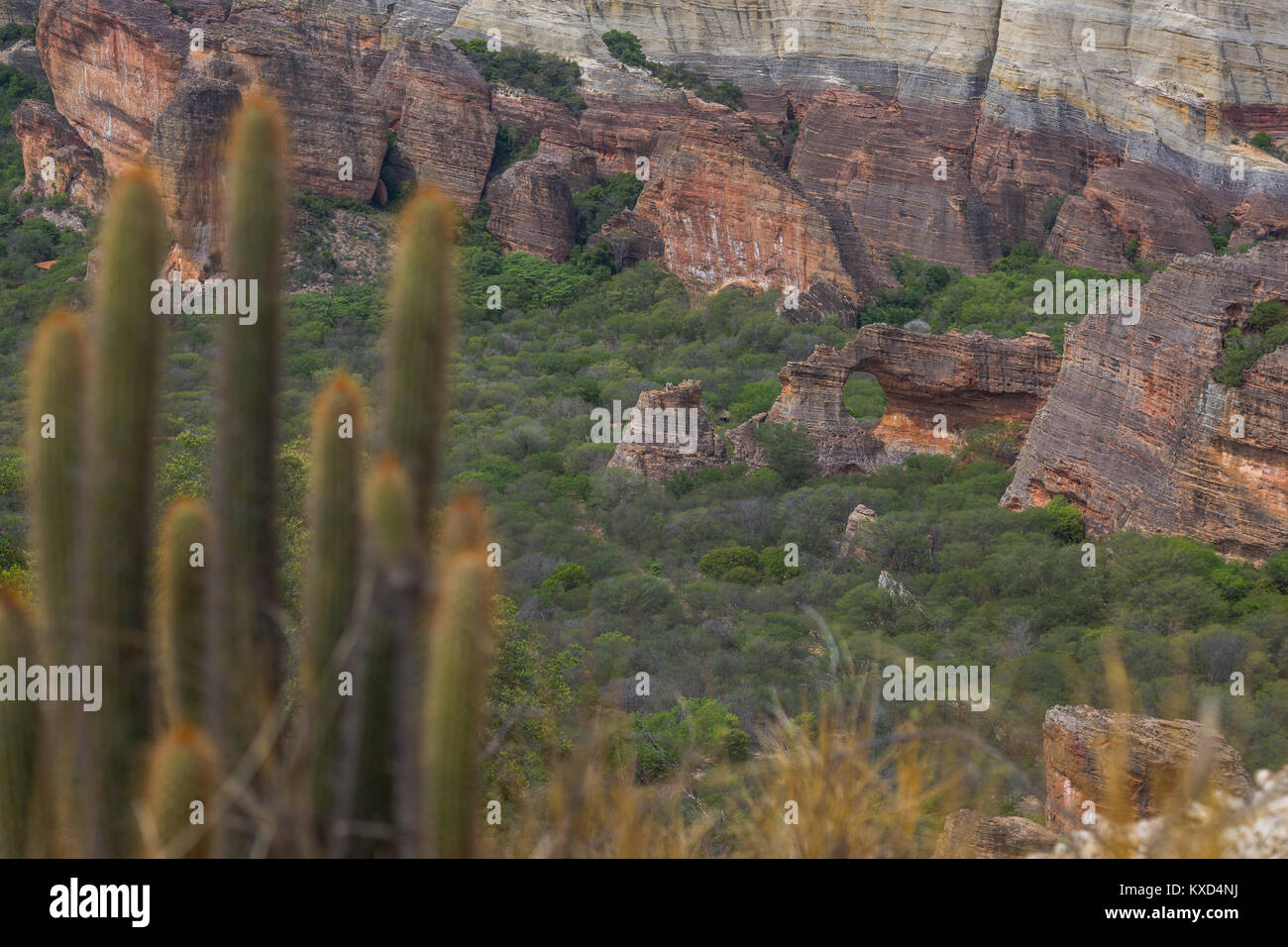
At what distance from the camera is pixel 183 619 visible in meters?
4.18

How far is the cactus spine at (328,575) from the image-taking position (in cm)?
383

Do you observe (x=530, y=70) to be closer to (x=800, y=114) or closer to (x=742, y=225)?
(x=800, y=114)

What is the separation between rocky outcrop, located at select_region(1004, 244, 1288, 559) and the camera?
18578 mm

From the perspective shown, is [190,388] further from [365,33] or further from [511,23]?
[511,23]

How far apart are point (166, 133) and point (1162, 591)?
79.4ft

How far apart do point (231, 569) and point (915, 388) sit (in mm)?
22859

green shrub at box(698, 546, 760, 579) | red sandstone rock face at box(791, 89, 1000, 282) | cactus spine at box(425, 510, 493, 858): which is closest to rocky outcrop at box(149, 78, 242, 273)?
green shrub at box(698, 546, 760, 579)

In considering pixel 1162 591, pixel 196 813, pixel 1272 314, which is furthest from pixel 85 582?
pixel 1272 314

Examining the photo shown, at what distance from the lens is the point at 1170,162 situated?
156 feet

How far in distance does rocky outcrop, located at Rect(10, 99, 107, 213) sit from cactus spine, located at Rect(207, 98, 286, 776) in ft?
119

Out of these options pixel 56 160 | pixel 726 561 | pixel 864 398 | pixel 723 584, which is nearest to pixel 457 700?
pixel 723 584

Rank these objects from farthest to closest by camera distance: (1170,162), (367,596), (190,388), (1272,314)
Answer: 1. (1170,162)
2. (190,388)
3. (1272,314)
4. (367,596)

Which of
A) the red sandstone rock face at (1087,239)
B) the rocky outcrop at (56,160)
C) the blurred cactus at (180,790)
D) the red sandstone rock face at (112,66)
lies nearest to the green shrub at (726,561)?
the blurred cactus at (180,790)

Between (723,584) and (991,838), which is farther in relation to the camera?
(723,584)
